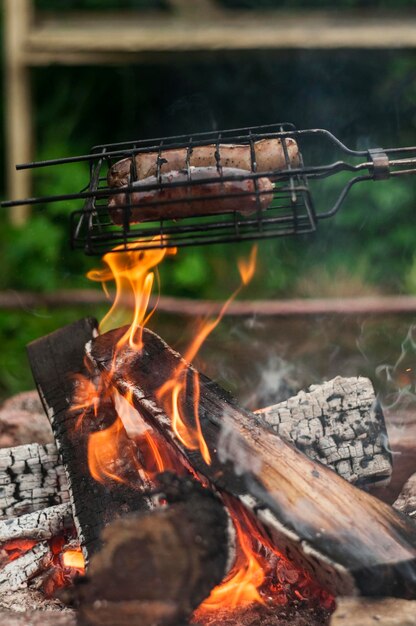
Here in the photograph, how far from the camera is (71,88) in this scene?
5.99 meters

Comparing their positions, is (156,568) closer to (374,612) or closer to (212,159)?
(374,612)

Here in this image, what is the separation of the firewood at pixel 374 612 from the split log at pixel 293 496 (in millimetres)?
36

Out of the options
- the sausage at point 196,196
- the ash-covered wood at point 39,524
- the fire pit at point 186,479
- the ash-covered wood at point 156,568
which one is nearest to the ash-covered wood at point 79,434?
the fire pit at point 186,479

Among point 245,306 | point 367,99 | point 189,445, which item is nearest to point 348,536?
point 189,445

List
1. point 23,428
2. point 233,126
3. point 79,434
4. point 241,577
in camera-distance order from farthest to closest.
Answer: point 233,126 < point 23,428 < point 79,434 < point 241,577

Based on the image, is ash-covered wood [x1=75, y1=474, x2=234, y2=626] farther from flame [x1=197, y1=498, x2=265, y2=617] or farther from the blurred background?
the blurred background

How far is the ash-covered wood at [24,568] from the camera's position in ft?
8.23

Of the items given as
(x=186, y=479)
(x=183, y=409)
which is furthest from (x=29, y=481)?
(x=186, y=479)

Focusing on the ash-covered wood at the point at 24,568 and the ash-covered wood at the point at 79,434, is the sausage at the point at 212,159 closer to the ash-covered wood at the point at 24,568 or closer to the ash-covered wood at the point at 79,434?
the ash-covered wood at the point at 79,434

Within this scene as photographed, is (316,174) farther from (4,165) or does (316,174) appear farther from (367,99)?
(4,165)

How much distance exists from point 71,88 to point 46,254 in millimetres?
1568

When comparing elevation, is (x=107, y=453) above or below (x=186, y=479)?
above

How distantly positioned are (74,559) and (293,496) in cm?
84

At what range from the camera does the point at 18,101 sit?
514 centimetres
